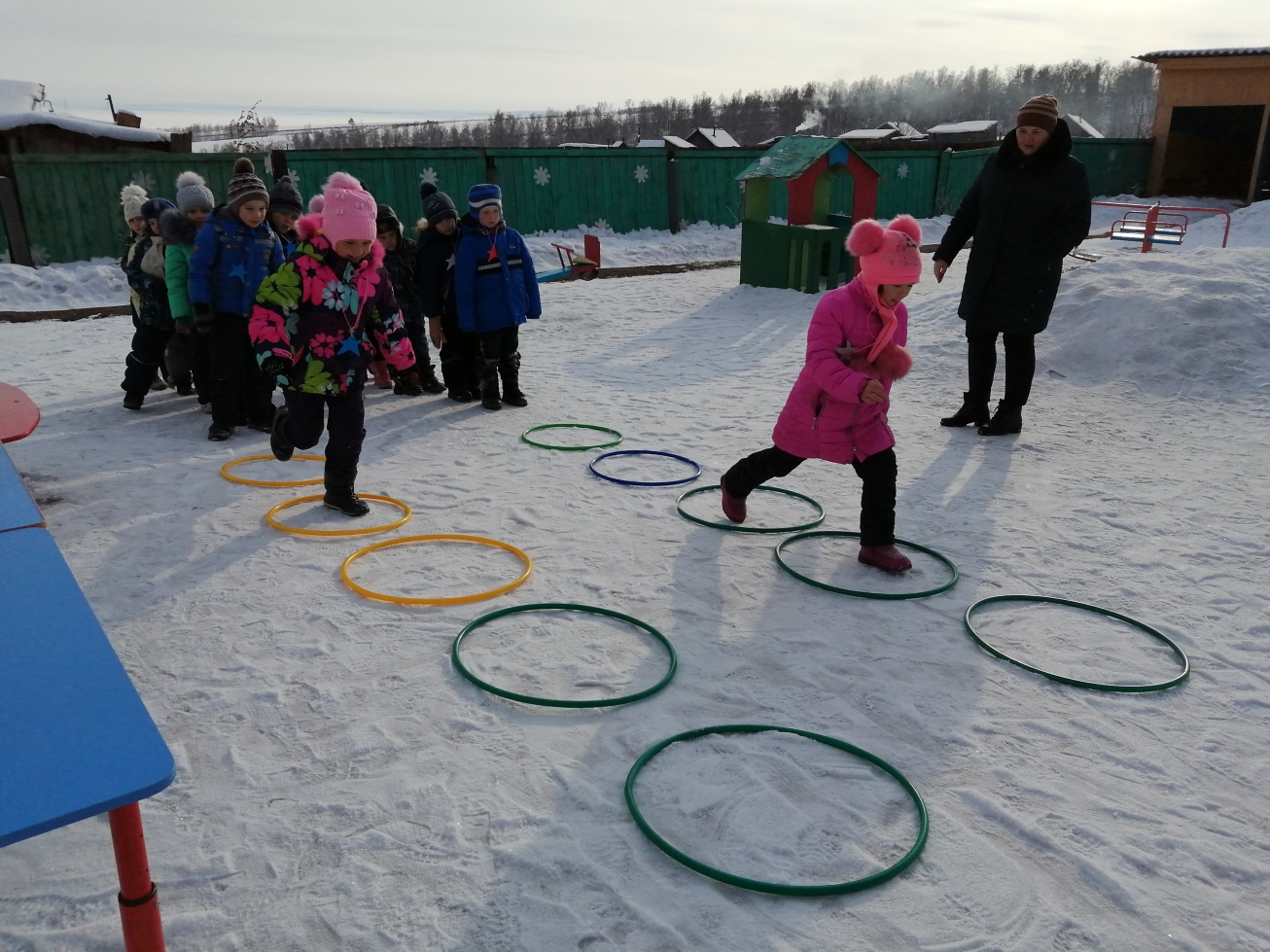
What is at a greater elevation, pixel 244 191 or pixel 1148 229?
pixel 244 191

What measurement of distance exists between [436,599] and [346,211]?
78.8 inches

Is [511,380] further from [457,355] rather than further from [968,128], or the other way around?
[968,128]

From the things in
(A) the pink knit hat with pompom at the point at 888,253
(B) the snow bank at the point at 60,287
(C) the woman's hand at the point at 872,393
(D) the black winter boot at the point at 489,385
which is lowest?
(D) the black winter boot at the point at 489,385

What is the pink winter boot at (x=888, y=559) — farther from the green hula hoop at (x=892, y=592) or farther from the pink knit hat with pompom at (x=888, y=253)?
the pink knit hat with pompom at (x=888, y=253)

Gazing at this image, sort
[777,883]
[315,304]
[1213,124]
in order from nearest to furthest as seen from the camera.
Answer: [777,883] < [315,304] < [1213,124]

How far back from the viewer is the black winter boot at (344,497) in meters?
5.18

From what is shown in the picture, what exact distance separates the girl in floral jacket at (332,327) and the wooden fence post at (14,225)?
11.9 m

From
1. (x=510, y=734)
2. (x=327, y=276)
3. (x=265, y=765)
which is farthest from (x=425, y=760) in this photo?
(x=327, y=276)

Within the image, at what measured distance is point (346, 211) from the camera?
456 centimetres

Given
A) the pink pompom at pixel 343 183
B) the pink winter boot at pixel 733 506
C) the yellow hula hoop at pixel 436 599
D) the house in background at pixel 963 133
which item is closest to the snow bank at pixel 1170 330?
the pink winter boot at pixel 733 506

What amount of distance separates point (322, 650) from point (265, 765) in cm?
78

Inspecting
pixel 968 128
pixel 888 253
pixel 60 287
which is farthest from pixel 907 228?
pixel 968 128

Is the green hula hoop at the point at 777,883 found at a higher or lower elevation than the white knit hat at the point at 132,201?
lower

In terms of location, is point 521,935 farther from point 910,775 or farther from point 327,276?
point 327,276
